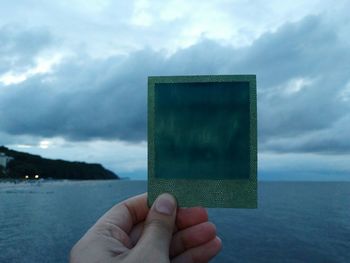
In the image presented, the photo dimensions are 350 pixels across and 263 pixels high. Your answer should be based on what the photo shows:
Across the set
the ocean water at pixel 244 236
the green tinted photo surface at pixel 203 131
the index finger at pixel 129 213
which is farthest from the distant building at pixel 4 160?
the green tinted photo surface at pixel 203 131

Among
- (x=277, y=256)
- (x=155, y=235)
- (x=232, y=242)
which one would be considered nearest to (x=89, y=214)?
(x=232, y=242)

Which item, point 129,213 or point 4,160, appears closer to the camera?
point 129,213

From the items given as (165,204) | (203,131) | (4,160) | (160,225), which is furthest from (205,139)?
(4,160)

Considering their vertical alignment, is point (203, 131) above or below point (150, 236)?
above

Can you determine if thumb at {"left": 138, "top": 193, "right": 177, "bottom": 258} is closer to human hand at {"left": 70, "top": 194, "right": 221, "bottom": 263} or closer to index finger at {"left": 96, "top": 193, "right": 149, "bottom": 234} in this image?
human hand at {"left": 70, "top": 194, "right": 221, "bottom": 263}

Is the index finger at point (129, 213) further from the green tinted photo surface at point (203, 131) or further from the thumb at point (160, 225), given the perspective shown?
the green tinted photo surface at point (203, 131)

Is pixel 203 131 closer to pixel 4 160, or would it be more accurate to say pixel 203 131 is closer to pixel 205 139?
pixel 205 139

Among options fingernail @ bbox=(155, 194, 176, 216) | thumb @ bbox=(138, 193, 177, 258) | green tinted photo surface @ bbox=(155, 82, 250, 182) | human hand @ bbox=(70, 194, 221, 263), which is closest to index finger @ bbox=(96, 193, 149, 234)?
human hand @ bbox=(70, 194, 221, 263)
